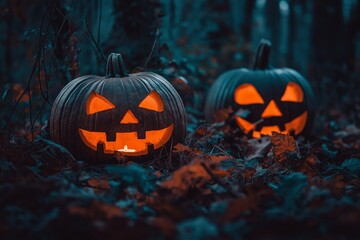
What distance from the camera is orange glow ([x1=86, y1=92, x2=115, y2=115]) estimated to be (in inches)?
120

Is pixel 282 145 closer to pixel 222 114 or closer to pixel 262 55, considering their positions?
pixel 222 114

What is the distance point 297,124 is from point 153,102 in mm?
1844

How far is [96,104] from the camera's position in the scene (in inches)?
121

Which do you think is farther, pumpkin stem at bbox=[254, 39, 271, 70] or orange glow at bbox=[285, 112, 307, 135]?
pumpkin stem at bbox=[254, 39, 271, 70]

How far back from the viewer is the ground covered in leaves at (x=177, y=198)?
1.67 m

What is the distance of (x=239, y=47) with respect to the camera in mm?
10070

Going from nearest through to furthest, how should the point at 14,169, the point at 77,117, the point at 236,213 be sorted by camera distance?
the point at 236,213, the point at 14,169, the point at 77,117

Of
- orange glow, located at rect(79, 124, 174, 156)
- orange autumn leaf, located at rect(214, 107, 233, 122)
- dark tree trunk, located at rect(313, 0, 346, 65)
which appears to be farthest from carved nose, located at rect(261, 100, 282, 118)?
dark tree trunk, located at rect(313, 0, 346, 65)

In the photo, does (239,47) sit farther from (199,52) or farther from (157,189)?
(157,189)

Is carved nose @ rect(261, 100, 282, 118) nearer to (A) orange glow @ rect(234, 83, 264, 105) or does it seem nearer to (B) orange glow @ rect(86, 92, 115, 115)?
(A) orange glow @ rect(234, 83, 264, 105)

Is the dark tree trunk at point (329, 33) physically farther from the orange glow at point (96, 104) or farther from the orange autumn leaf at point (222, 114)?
the orange glow at point (96, 104)

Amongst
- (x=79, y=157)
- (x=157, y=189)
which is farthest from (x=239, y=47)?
(x=157, y=189)

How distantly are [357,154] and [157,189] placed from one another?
82.4 inches

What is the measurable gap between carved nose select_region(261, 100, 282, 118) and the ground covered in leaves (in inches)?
43.5
